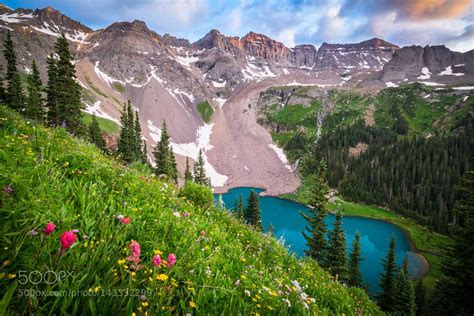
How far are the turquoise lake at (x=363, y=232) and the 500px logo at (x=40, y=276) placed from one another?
6833 centimetres

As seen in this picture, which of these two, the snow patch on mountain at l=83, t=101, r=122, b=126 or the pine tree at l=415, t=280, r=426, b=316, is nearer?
the pine tree at l=415, t=280, r=426, b=316

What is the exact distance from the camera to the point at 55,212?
2.75 m

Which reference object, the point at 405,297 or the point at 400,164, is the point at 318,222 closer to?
the point at 405,297

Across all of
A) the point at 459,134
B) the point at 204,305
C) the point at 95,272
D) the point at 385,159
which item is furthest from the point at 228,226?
the point at 459,134

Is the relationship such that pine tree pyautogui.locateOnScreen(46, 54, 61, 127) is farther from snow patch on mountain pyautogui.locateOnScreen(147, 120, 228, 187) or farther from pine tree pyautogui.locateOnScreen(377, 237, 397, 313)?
snow patch on mountain pyautogui.locateOnScreen(147, 120, 228, 187)

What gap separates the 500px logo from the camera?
1699 mm

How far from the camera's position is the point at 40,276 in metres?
1.77

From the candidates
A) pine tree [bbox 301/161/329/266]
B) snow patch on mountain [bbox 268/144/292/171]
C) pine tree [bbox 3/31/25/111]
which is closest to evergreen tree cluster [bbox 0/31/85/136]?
pine tree [bbox 3/31/25/111]

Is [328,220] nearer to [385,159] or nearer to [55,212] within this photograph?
[385,159]

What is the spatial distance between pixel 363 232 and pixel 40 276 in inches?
4639

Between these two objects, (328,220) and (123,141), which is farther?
(328,220)

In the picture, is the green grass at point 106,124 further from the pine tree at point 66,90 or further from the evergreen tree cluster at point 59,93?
the pine tree at point 66,90

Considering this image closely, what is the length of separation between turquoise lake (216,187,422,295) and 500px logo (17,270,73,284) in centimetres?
6833

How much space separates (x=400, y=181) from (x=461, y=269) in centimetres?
15165
